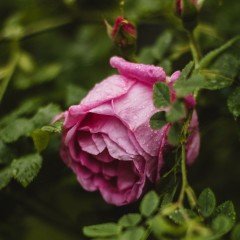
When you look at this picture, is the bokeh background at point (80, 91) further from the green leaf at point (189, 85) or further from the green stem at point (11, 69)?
the green leaf at point (189, 85)

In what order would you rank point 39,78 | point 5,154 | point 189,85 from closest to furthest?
point 189,85
point 5,154
point 39,78

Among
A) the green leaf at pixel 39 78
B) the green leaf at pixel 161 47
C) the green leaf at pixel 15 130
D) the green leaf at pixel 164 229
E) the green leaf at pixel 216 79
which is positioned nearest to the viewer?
the green leaf at pixel 164 229

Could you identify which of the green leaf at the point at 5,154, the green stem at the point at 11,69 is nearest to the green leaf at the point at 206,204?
the green leaf at the point at 5,154

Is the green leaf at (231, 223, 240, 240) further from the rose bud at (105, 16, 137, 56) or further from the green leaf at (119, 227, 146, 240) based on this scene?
the rose bud at (105, 16, 137, 56)

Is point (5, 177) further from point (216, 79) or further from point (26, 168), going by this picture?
point (216, 79)

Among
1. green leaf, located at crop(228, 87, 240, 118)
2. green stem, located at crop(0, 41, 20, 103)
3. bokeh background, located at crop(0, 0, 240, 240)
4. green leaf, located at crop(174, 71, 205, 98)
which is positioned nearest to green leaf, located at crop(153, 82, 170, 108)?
green leaf, located at crop(174, 71, 205, 98)

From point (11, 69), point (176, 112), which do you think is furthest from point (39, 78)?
point (176, 112)
